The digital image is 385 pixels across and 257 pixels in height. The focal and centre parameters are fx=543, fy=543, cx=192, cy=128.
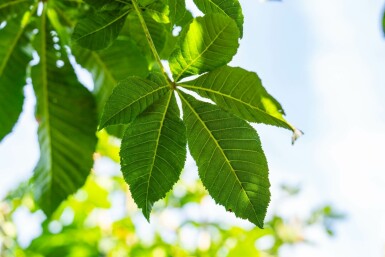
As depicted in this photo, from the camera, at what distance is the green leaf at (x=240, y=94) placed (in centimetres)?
88

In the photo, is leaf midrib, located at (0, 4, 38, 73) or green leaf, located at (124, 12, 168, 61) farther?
leaf midrib, located at (0, 4, 38, 73)

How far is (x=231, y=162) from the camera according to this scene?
92 centimetres

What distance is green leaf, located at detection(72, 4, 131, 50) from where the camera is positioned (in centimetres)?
102

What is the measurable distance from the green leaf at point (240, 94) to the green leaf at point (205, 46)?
18 mm

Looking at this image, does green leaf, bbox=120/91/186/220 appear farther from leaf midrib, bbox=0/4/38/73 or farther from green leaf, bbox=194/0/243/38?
leaf midrib, bbox=0/4/38/73

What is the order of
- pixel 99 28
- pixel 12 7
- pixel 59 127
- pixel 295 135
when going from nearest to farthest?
pixel 295 135
pixel 99 28
pixel 12 7
pixel 59 127

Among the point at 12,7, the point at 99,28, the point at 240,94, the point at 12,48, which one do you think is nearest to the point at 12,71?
the point at 12,48

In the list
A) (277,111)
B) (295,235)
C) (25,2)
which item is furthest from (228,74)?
(295,235)

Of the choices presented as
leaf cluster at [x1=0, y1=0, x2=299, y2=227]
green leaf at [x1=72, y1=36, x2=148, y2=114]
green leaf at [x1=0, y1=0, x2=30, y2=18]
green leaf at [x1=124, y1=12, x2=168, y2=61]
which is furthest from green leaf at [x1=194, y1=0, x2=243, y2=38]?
green leaf at [x1=0, y1=0, x2=30, y2=18]

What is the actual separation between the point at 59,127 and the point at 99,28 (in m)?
0.53

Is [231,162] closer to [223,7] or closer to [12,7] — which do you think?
[223,7]

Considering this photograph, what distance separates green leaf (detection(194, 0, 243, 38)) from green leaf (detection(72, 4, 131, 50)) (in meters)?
0.16

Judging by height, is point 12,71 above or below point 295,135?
below

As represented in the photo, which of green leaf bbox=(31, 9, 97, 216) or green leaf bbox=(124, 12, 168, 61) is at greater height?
green leaf bbox=(124, 12, 168, 61)
